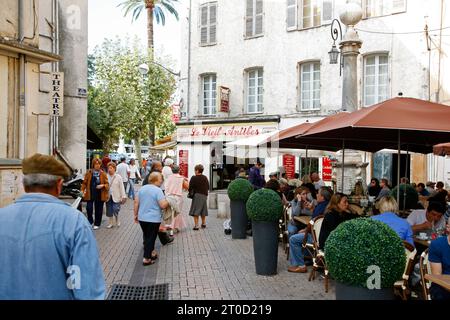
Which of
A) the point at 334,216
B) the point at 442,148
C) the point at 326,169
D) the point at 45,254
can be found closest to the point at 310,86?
the point at 326,169

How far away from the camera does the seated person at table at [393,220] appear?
570cm

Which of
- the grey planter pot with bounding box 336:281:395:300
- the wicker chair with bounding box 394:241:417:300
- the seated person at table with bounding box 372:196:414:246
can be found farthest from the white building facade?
the grey planter pot with bounding box 336:281:395:300

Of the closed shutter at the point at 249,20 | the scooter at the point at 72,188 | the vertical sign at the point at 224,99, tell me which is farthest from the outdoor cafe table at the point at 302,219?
the closed shutter at the point at 249,20

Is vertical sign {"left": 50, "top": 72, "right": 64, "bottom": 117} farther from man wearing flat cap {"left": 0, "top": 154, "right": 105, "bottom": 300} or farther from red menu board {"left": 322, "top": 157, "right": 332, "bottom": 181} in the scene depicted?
red menu board {"left": 322, "top": 157, "right": 332, "bottom": 181}

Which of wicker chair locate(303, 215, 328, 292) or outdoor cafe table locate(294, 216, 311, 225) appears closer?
wicker chair locate(303, 215, 328, 292)

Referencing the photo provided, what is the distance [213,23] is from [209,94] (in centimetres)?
364

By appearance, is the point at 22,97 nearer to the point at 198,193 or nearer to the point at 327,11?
the point at 198,193

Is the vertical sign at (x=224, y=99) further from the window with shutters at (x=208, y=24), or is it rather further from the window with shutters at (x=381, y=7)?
the window with shutters at (x=381, y=7)

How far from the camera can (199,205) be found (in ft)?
39.5

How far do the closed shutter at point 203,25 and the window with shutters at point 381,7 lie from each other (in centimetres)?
842

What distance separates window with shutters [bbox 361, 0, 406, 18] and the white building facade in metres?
0.04

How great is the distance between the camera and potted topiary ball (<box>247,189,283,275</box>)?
6.95 meters

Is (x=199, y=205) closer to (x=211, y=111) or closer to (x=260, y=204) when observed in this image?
(x=260, y=204)

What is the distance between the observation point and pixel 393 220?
5.78m
